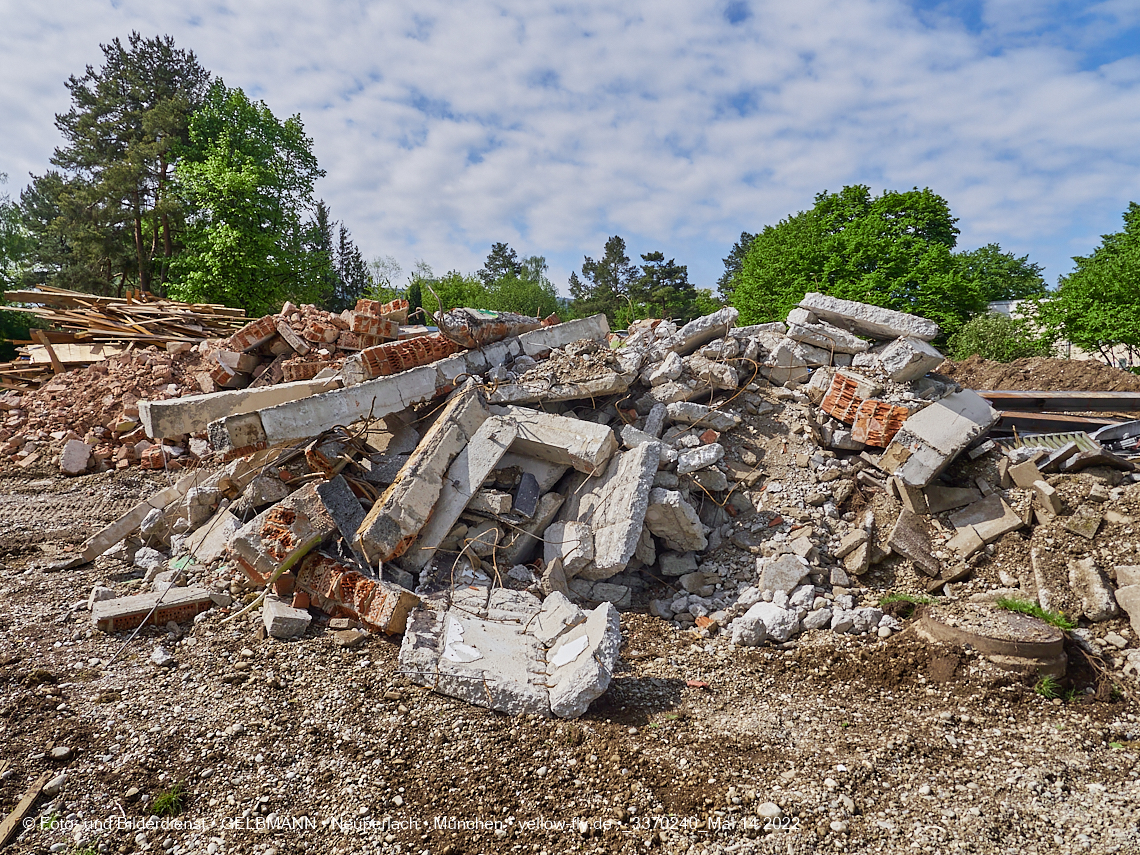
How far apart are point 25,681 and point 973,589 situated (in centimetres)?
691

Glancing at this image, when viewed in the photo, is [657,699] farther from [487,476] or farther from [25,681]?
[25,681]

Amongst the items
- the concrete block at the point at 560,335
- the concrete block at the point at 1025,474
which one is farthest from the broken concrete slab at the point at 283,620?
the concrete block at the point at 1025,474

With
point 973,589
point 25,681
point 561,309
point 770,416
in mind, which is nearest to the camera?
point 25,681

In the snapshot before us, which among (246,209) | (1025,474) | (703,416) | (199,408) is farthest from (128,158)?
(1025,474)

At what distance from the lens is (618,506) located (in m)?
5.01

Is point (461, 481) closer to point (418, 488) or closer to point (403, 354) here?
point (418, 488)

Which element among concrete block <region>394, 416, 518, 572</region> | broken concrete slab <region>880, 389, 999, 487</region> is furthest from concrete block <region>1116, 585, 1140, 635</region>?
concrete block <region>394, 416, 518, 572</region>

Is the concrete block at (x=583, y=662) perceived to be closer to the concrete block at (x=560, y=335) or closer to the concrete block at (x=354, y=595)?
the concrete block at (x=354, y=595)

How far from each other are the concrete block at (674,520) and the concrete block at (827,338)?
9.88 ft

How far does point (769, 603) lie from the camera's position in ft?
15.4

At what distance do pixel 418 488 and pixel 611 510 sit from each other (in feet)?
5.60

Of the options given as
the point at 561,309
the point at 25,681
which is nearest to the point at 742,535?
the point at 25,681

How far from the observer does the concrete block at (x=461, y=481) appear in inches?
192

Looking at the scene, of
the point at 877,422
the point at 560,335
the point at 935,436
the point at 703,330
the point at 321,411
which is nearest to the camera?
the point at 321,411
